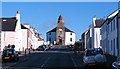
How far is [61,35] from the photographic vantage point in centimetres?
18425

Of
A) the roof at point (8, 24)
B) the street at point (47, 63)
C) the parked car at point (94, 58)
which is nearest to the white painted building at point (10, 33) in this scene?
the roof at point (8, 24)

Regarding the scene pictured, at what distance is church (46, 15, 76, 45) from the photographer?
18162 cm

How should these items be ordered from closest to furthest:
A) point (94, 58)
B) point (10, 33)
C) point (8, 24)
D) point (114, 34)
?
point (94, 58), point (114, 34), point (10, 33), point (8, 24)

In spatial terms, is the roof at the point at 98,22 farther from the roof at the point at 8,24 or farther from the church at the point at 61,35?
the church at the point at 61,35

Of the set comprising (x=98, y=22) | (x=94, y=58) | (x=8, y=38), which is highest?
(x=98, y=22)

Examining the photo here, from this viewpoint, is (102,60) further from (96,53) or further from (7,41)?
(7,41)

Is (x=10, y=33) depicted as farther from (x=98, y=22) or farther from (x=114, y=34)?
(x=114, y=34)

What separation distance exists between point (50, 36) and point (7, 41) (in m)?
112

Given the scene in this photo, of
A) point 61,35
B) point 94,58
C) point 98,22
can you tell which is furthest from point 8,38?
point 61,35

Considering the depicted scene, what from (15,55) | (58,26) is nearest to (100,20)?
(15,55)

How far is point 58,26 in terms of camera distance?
186625 mm

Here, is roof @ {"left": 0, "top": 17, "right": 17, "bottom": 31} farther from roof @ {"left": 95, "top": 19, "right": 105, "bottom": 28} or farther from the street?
the street

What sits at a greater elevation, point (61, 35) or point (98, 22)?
point (98, 22)

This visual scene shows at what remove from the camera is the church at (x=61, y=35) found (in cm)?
Answer: 18162
